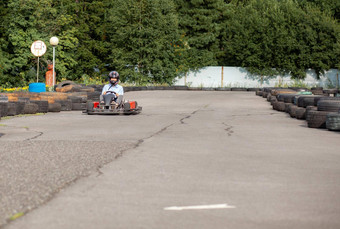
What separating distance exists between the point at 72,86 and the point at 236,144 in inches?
670

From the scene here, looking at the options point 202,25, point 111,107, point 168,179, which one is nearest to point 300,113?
point 111,107

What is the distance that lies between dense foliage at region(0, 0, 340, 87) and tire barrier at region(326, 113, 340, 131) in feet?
105

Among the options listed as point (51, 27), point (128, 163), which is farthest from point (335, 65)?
point (128, 163)

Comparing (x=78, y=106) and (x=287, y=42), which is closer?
(x=78, y=106)

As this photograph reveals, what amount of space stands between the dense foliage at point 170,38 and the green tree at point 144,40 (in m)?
0.08

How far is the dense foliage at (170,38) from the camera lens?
4591 cm

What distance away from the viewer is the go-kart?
60.6 ft

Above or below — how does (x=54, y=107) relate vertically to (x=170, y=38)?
below

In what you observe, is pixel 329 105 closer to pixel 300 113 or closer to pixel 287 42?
pixel 300 113

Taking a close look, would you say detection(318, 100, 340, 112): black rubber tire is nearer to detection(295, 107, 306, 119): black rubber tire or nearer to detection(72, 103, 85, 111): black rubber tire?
detection(295, 107, 306, 119): black rubber tire

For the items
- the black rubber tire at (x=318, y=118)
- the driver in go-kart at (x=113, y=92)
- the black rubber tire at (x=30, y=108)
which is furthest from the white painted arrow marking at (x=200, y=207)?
the black rubber tire at (x=30, y=108)

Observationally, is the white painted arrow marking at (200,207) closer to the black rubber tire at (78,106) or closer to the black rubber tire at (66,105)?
the black rubber tire at (66,105)

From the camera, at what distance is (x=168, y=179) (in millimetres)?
7094

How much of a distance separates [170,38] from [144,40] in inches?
118
